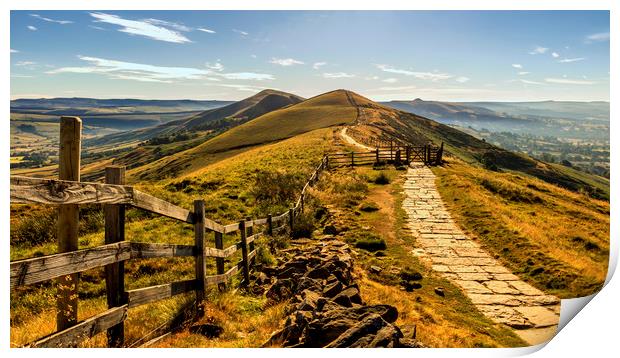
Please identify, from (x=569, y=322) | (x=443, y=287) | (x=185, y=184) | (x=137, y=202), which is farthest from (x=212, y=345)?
(x=185, y=184)

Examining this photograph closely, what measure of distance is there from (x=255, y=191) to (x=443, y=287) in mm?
13620

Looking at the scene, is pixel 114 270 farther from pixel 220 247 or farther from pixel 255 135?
pixel 255 135

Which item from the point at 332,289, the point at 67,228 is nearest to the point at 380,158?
the point at 332,289

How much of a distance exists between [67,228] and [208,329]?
2.85 m

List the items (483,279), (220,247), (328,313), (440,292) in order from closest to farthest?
(328,313), (220,247), (440,292), (483,279)

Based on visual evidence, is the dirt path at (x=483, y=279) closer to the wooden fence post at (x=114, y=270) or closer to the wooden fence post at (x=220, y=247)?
the wooden fence post at (x=220, y=247)

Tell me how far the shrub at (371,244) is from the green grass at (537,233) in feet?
11.7

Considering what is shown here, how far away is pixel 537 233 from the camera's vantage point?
1538 cm

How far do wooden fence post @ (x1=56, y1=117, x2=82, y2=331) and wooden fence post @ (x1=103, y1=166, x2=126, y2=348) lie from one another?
1.34 feet

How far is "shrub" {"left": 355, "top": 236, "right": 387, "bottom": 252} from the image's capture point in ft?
45.1

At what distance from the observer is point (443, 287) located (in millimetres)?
10461

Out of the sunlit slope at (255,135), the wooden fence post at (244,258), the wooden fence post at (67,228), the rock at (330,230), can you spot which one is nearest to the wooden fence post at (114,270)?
the wooden fence post at (67,228)

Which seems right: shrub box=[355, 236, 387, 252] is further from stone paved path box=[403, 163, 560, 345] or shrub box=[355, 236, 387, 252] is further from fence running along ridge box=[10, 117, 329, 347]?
fence running along ridge box=[10, 117, 329, 347]

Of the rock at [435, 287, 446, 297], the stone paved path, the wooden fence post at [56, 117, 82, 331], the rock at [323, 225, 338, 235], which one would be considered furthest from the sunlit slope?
the wooden fence post at [56, 117, 82, 331]
